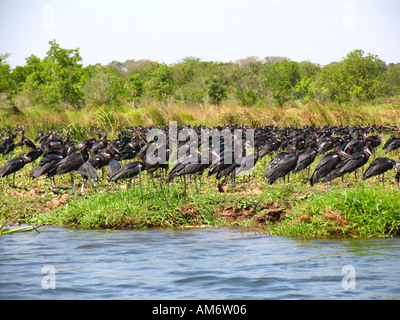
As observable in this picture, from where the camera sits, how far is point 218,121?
31141mm

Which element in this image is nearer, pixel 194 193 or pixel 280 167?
pixel 194 193

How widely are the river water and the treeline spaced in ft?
87.4

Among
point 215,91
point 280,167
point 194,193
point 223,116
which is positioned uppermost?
point 215,91

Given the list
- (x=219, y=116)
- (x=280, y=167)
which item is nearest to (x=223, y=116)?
(x=219, y=116)

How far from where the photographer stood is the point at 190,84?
226 feet

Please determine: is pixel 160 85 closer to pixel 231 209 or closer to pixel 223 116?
pixel 223 116

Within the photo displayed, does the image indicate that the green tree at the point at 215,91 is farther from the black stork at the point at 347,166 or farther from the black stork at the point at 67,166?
the black stork at the point at 347,166

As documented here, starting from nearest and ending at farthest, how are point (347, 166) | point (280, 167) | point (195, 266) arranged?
point (195, 266)
point (347, 166)
point (280, 167)

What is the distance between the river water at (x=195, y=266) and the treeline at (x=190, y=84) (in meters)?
26.6

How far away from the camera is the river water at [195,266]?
20.1 feet

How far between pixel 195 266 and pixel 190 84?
2462 inches
